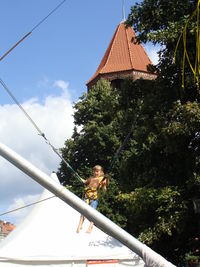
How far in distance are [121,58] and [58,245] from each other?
151ft

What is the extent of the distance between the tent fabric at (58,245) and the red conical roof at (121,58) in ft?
137

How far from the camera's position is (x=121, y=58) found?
2047 inches

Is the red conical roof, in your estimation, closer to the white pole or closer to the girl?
the girl

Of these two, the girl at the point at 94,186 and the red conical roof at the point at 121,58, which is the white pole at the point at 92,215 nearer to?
the girl at the point at 94,186

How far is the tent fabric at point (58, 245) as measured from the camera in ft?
23.4

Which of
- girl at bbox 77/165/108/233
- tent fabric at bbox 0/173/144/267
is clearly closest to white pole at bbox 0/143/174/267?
girl at bbox 77/165/108/233

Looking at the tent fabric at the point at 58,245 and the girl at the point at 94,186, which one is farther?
the tent fabric at the point at 58,245

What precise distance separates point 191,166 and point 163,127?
1340mm

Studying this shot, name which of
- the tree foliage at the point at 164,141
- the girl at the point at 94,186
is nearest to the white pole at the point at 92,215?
the girl at the point at 94,186

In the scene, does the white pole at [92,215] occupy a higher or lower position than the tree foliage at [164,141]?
lower

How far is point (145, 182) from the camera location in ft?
41.4

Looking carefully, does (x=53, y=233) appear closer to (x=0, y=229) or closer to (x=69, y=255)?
(x=69, y=255)

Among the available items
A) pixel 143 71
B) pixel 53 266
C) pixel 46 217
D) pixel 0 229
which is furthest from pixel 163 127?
pixel 0 229

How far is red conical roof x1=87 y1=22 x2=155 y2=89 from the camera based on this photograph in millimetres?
49744
